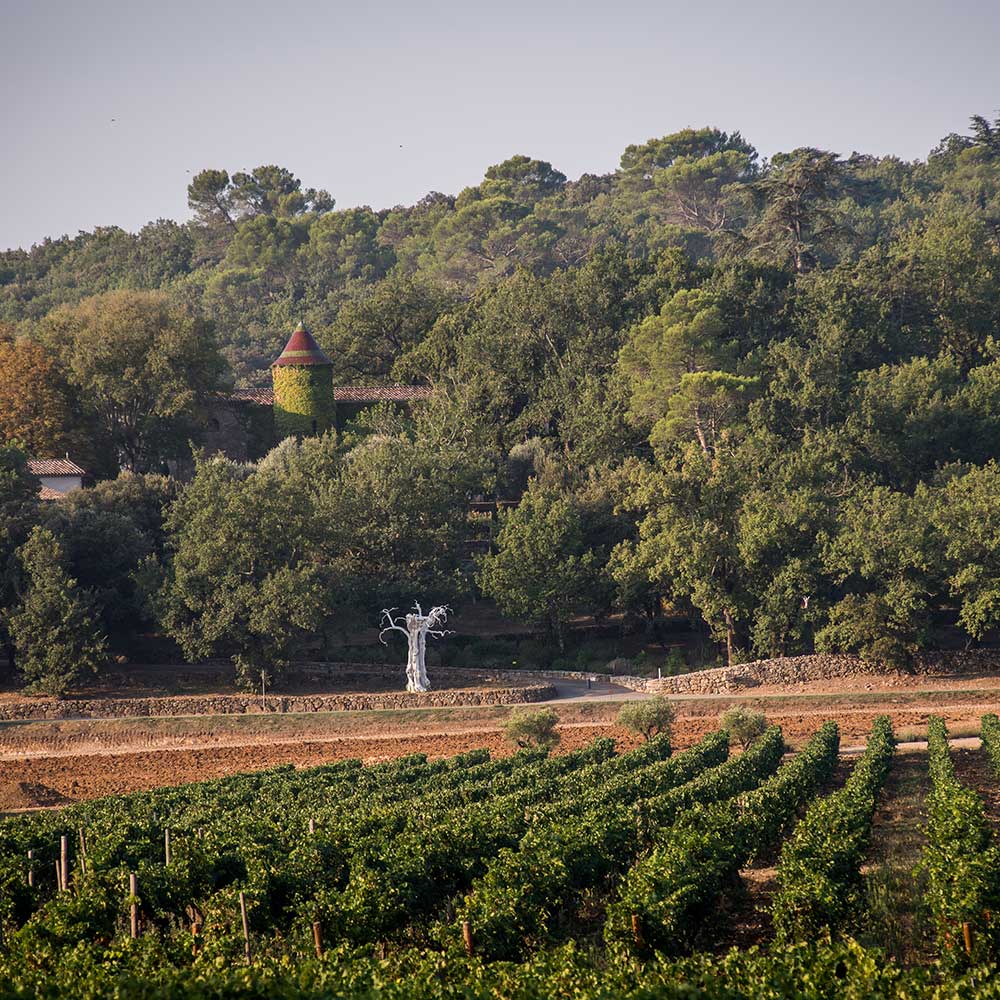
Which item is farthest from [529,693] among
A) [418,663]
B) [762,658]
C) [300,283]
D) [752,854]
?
[300,283]

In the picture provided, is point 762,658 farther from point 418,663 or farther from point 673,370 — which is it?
point 673,370

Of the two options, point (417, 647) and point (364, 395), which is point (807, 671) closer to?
point (417, 647)

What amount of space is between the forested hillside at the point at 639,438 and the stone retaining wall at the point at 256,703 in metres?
2.35

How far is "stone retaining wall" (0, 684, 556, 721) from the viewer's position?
131 feet

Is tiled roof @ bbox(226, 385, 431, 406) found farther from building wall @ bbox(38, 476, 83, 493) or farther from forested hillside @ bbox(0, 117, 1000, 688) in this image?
building wall @ bbox(38, 476, 83, 493)

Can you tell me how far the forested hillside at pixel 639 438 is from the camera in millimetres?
44500

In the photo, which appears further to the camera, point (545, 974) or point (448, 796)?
point (448, 796)

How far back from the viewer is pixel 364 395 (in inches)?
2547

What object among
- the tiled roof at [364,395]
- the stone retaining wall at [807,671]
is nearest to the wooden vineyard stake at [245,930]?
the stone retaining wall at [807,671]

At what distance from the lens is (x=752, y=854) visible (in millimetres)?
21594

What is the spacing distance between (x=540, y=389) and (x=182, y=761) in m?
30.2

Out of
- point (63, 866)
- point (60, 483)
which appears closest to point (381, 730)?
point (63, 866)

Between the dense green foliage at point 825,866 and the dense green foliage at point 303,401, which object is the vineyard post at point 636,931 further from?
the dense green foliage at point 303,401

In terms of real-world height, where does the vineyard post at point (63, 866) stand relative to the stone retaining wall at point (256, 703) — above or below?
below
